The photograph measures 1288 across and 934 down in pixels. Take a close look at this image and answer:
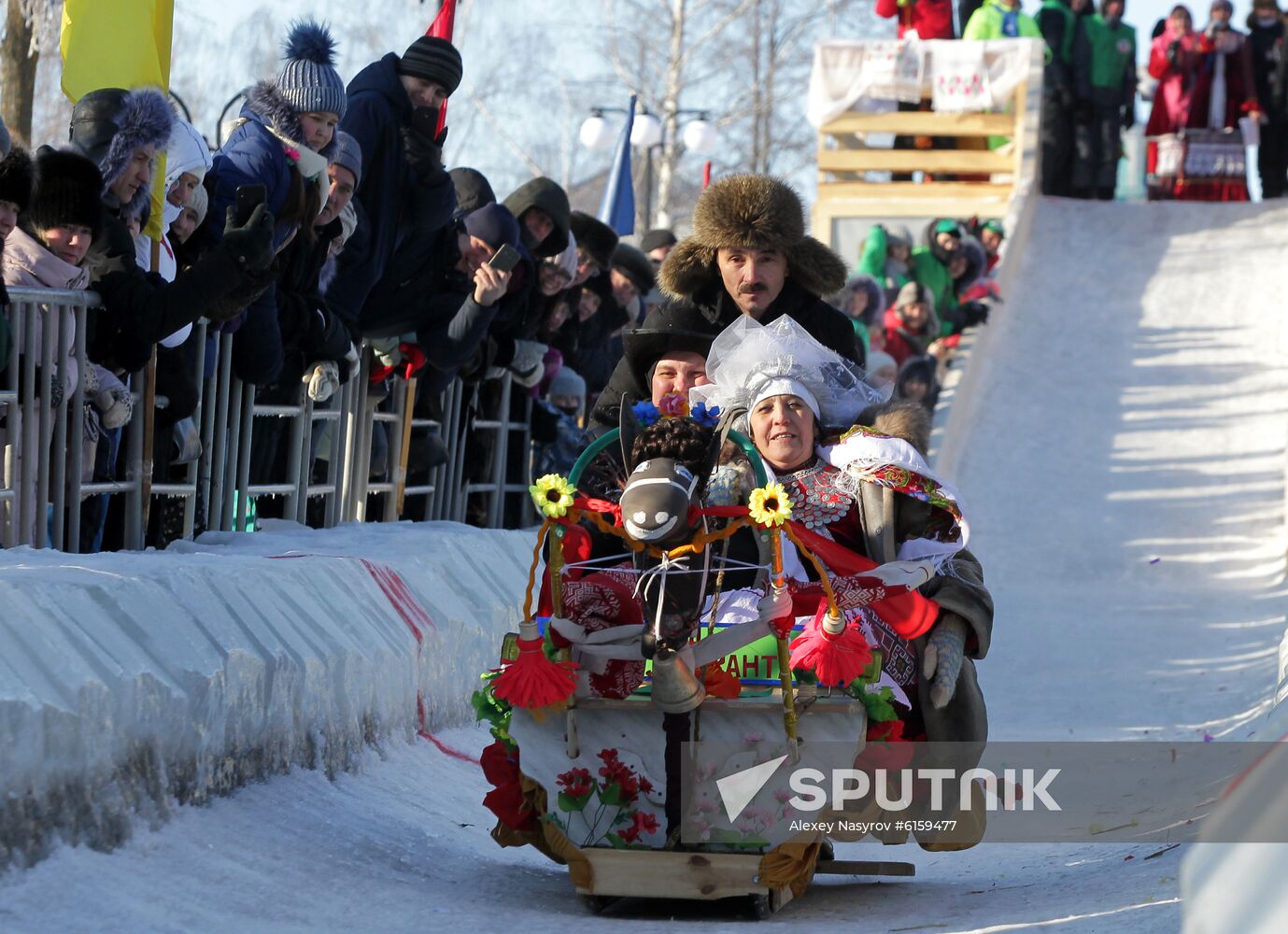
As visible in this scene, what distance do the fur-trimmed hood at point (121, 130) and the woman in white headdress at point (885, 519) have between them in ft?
7.36

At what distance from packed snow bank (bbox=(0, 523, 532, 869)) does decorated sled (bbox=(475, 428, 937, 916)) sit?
2.53 ft

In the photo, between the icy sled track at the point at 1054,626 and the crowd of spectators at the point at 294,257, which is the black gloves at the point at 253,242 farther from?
the icy sled track at the point at 1054,626

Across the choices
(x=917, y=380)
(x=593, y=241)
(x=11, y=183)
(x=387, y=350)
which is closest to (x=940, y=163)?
(x=917, y=380)

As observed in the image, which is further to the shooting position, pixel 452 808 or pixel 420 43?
pixel 420 43

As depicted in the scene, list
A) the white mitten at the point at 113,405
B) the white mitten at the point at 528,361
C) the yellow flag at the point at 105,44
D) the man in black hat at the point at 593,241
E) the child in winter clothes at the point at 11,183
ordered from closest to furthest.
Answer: the child in winter clothes at the point at 11,183 → the white mitten at the point at 113,405 → the yellow flag at the point at 105,44 → the white mitten at the point at 528,361 → the man in black hat at the point at 593,241

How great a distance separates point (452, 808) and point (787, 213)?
2297 millimetres

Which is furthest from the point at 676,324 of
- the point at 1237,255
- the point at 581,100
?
the point at 581,100

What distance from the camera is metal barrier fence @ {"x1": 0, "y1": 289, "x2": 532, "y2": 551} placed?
6000mm

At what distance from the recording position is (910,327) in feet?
55.2

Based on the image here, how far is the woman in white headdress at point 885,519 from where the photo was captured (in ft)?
18.0

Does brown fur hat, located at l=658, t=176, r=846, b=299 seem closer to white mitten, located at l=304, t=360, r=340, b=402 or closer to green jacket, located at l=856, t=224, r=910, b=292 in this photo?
white mitten, located at l=304, t=360, r=340, b=402

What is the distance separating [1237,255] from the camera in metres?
22.1

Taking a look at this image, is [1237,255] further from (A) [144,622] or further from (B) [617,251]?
(A) [144,622]

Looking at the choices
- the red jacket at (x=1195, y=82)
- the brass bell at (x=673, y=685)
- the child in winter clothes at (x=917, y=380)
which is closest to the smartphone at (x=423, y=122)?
the brass bell at (x=673, y=685)
